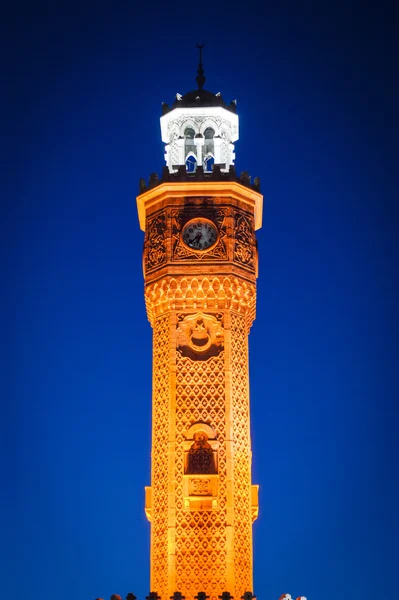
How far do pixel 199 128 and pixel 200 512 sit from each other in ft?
32.8

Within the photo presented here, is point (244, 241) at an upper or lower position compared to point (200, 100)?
lower

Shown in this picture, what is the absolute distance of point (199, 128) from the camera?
103ft

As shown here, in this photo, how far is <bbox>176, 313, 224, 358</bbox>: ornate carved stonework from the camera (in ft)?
93.5

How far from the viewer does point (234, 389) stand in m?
28.2

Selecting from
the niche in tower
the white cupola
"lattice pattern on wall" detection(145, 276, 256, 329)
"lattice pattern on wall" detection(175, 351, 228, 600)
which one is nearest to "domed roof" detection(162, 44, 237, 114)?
the white cupola

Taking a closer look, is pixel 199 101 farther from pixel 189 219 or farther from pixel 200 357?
pixel 200 357

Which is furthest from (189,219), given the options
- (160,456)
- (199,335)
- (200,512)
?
(200,512)

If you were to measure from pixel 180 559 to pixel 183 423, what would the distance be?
307 centimetres

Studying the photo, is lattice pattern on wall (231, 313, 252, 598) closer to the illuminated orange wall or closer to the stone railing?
the illuminated orange wall

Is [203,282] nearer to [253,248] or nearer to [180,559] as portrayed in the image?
[253,248]

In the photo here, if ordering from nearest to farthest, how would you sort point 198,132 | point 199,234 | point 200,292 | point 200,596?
Answer: point 200,596, point 200,292, point 199,234, point 198,132

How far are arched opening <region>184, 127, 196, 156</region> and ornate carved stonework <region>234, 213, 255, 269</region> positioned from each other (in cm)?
282

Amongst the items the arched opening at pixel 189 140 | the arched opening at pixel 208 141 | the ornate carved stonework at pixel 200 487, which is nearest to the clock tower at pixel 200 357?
the ornate carved stonework at pixel 200 487

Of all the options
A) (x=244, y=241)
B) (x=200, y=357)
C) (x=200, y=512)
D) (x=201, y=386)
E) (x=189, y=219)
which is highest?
(x=189, y=219)
